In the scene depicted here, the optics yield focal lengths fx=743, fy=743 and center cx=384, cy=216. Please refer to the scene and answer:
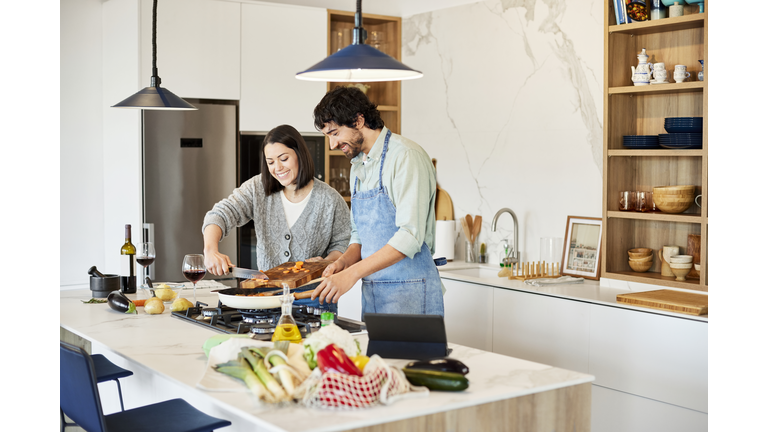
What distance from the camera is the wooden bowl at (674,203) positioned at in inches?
139

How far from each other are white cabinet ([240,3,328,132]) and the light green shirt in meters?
2.15

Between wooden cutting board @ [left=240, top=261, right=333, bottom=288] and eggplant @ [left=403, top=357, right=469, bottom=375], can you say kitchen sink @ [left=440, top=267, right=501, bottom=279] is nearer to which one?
wooden cutting board @ [left=240, top=261, right=333, bottom=288]

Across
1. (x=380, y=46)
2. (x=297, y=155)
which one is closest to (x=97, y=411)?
(x=297, y=155)

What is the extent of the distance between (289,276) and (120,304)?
67 cm

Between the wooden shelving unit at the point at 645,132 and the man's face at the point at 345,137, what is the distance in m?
1.52

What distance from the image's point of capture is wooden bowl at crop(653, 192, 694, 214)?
139 inches

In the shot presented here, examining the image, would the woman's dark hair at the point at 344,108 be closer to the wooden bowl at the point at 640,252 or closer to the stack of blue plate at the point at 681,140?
the stack of blue plate at the point at 681,140

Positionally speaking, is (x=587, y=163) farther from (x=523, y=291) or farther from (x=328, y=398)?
(x=328, y=398)

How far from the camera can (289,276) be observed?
2.65 meters

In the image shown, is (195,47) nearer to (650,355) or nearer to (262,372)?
(650,355)

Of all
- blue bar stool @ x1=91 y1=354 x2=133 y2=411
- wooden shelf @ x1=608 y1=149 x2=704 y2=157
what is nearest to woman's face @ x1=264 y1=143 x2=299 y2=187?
blue bar stool @ x1=91 y1=354 x2=133 y2=411

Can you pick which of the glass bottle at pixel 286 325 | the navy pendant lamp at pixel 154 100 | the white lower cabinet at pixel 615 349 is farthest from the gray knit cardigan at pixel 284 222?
the white lower cabinet at pixel 615 349

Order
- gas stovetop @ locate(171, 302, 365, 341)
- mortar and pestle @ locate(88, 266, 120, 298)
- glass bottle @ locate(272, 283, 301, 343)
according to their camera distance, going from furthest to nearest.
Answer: mortar and pestle @ locate(88, 266, 120, 298) → gas stovetop @ locate(171, 302, 365, 341) → glass bottle @ locate(272, 283, 301, 343)

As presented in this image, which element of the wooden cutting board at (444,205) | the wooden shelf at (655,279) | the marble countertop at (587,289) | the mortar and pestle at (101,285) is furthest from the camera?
the wooden cutting board at (444,205)
